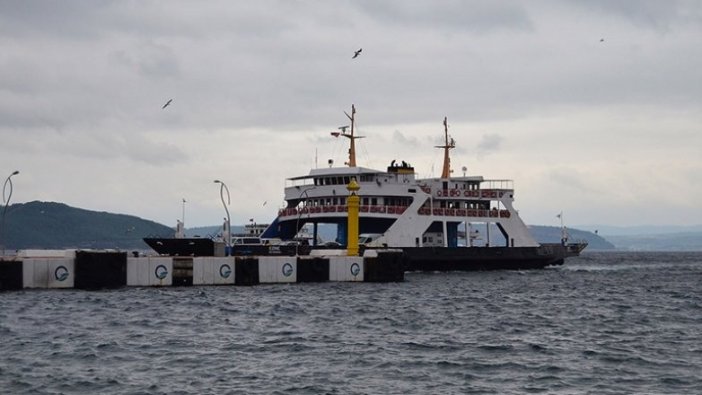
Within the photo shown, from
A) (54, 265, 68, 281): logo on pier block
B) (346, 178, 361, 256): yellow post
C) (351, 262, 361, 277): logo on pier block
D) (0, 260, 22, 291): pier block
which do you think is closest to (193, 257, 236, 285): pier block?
(54, 265, 68, 281): logo on pier block

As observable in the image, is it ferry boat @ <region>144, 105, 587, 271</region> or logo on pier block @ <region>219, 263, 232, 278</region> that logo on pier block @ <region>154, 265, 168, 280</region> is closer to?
logo on pier block @ <region>219, 263, 232, 278</region>

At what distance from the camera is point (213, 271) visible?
49562mm

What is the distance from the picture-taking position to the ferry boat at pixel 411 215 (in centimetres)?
7038

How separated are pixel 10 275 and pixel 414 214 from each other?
34.0 meters

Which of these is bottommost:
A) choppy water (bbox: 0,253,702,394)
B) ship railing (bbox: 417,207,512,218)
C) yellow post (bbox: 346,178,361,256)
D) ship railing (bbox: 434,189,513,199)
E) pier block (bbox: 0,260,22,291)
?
choppy water (bbox: 0,253,702,394)

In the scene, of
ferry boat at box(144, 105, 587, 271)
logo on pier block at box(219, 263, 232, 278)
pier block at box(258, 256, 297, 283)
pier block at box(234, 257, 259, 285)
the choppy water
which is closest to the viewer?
the choppy water

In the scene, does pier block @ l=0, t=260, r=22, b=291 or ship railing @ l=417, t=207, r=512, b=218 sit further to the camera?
ship railing @ l=417, t=207, r=512, b=218

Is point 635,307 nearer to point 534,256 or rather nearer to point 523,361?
point 523,361

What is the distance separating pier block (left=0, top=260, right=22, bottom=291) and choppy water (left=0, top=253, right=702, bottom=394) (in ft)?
6.17

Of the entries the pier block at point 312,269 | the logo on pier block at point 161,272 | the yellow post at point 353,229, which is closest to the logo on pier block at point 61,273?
the logo on pier block at point 161,272

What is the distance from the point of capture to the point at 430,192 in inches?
2908

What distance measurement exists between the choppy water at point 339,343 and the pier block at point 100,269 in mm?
1135

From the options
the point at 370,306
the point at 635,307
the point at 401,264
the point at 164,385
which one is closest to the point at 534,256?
the point at 401,264

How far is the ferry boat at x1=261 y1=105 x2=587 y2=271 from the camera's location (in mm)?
70562
